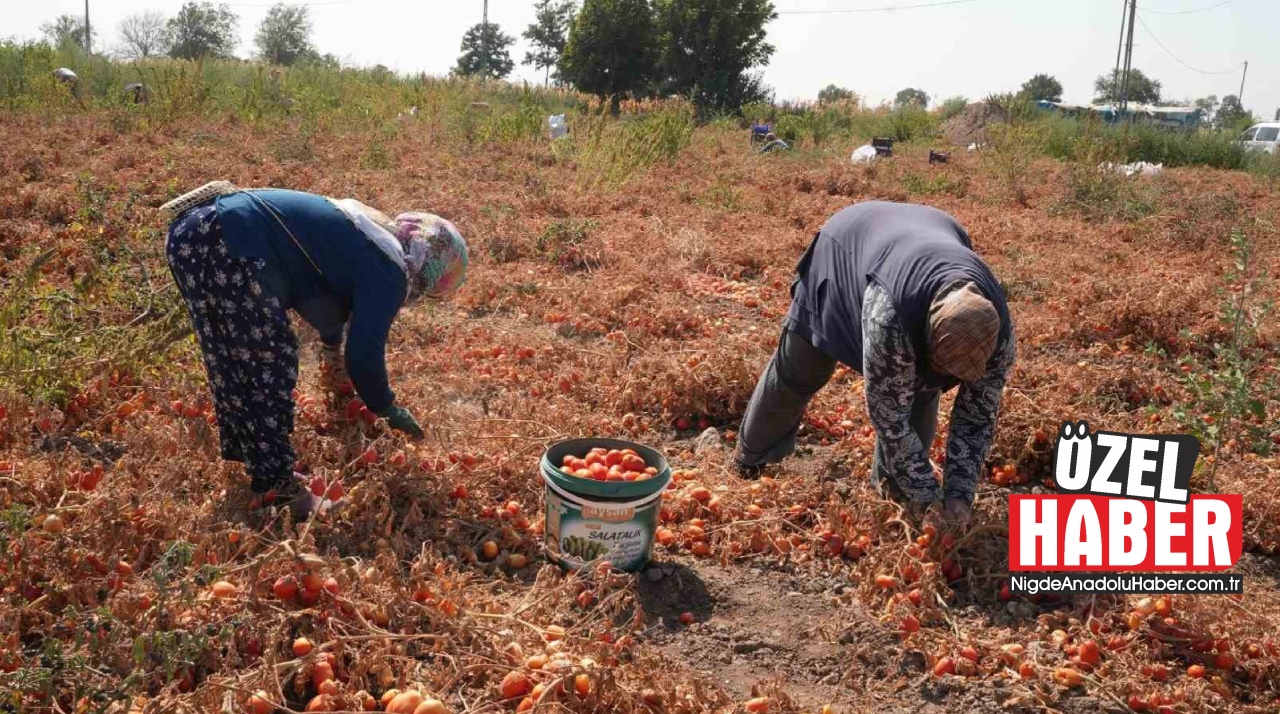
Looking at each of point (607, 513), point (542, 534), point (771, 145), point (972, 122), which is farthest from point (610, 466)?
point (972, 122)

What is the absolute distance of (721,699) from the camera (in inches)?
99.7

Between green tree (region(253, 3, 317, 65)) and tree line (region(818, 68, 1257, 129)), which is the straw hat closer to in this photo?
tree line (region(818, 68, 1257, 129))

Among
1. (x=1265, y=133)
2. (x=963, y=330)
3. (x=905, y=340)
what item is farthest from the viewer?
(x=1265, y=133)

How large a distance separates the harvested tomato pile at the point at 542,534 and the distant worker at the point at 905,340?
26 centimetres

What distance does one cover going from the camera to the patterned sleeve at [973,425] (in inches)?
127

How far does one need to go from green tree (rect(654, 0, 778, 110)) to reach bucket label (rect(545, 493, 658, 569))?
3043 cm

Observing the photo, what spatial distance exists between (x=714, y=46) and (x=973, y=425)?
3112 centimetres

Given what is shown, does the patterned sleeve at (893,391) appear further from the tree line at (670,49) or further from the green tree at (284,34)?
the green tree at (284,34)

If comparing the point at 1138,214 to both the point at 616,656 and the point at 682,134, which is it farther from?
the point at 616,656

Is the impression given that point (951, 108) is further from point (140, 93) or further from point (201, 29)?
point (201, 29)

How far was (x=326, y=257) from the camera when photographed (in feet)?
10.6

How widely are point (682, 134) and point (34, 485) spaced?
1227 cm

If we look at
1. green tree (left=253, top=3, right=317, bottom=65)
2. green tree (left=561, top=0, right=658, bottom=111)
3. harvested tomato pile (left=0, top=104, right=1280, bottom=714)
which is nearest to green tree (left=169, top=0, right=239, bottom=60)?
green tree (left=253, top=3, right=317, bottom=65)

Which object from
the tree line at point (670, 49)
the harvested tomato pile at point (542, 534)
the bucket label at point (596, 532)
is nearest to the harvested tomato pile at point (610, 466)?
the harvested tomato pile at point (542, 534)
